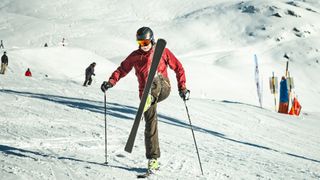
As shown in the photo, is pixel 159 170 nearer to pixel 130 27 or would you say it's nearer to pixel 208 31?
pixel 130 27

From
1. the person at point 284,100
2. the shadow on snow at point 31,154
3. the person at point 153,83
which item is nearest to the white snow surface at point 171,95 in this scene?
the shadow on snow at point 31,154

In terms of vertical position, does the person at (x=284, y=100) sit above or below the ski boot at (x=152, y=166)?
above

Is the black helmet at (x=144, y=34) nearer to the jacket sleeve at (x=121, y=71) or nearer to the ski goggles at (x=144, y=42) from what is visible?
the ski goggles at (x=144, y=42)

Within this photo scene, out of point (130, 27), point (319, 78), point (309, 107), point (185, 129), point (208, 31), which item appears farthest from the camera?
point (208, 31)

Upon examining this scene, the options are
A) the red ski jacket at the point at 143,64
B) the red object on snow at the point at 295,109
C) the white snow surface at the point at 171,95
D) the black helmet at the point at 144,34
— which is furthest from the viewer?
the red object on snow at the point at 295,109

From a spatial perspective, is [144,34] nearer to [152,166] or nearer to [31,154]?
[152,166]

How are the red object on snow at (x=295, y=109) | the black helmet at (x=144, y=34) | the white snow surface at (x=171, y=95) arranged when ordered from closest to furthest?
the black helmet at (x=144, y=34) → the white snow surface at (x=171, y=95) → the red object on snow at (x=295, y=109)

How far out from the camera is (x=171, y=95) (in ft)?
71.3

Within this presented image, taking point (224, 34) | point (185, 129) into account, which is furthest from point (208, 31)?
point (185, 129)

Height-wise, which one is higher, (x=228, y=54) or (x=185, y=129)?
(x=228, y=54)

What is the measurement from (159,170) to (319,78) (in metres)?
57.4

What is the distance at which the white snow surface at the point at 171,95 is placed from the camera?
5332 millimetres

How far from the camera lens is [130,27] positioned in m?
78.5

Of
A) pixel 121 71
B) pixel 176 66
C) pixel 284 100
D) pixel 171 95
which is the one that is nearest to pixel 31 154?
pixel 121 71
